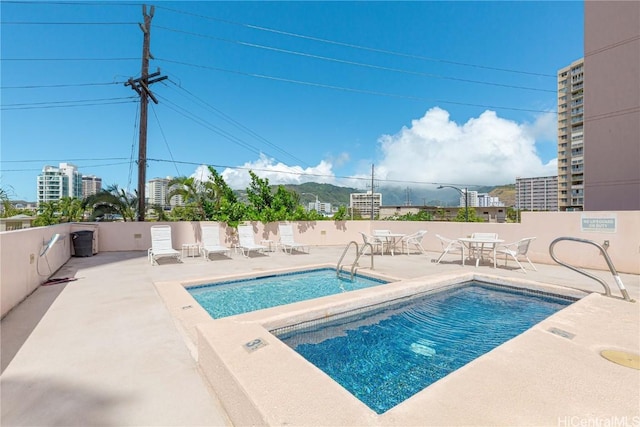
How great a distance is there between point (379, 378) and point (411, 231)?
32.1 feet

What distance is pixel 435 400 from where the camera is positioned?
1.92 m

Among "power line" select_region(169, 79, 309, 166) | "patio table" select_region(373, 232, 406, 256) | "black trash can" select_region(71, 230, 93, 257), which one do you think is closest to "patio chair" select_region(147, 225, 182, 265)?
"black trash can" select_region(71, 230, 93, 257)

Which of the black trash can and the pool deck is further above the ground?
the black trash can

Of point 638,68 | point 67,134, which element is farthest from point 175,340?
point 67,134

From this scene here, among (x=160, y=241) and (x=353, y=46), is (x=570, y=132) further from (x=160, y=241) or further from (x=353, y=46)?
(x=160, y=241)

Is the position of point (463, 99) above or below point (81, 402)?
above

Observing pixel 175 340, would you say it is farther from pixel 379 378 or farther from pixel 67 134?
pixel 67 134

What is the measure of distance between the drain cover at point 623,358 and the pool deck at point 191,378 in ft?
0.27

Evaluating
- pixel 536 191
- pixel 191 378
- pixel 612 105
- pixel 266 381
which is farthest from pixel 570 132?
pixel 191 378

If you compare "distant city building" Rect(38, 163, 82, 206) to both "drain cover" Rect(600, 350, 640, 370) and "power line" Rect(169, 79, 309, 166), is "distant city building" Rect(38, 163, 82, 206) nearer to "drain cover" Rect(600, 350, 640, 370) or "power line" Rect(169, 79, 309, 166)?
"power line" Rect(169, 79, 309, 166)

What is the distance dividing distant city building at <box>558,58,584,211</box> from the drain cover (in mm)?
80294

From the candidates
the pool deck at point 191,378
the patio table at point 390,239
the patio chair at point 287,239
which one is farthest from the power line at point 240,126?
the pool deck at point 191,378

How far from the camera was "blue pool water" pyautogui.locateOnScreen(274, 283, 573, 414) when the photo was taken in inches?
117

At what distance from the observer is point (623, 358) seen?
106 inches
